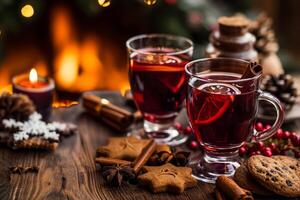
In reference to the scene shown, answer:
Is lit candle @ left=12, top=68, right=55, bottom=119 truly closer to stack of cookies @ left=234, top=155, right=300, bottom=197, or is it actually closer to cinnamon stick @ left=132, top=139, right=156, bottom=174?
cinnamon stick @ left=132, top=139, right=156, bottom=174

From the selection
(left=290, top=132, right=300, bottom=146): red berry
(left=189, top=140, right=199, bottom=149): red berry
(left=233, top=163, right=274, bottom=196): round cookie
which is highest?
(left=233, top=163, right=274, bottom=196): round cookie

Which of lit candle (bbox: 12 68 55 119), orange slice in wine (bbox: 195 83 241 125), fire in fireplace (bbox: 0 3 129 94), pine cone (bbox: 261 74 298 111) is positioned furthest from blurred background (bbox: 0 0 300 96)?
orange slice in wine (bbox: 195 83 241 125)

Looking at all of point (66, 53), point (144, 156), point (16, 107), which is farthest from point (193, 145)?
point (66, 53)

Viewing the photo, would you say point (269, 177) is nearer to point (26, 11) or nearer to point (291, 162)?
point (291, 162)

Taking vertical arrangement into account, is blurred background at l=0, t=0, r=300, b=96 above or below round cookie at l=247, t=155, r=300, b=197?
below

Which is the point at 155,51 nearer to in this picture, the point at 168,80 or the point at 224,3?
the point at 168,80

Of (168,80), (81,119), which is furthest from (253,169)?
(81,119)
